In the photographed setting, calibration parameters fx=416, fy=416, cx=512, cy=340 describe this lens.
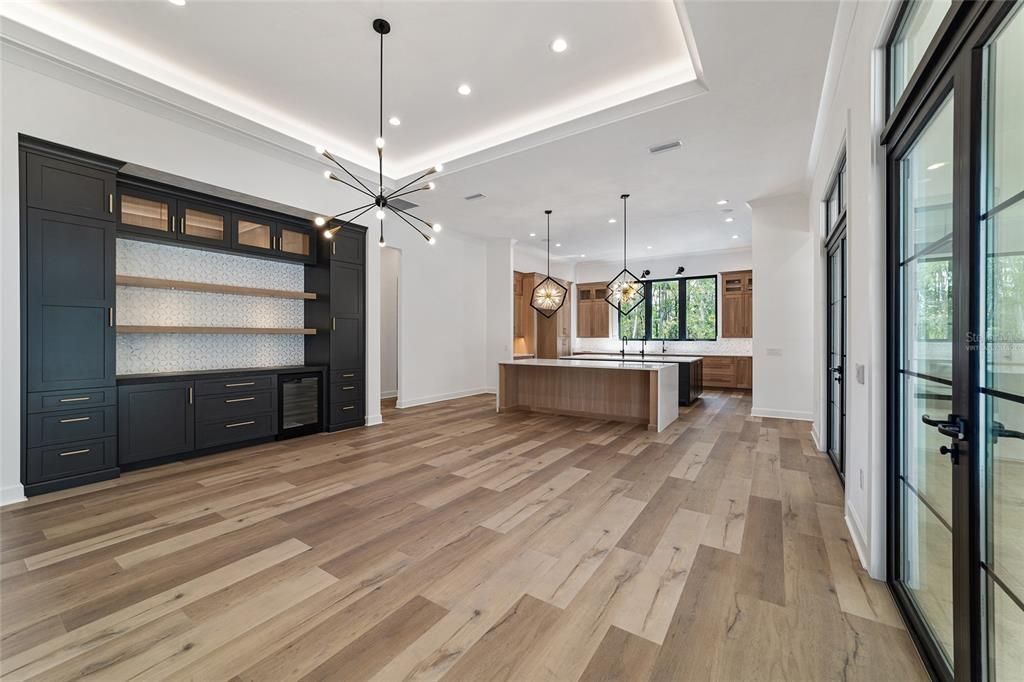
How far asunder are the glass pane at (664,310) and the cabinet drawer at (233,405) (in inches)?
357

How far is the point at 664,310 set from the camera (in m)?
10.9

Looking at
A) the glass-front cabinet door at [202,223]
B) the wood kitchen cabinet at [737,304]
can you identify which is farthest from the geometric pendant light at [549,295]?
the wood kitchen cabinet at [737,304]

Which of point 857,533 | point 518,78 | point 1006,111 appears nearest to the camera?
point 1006,111

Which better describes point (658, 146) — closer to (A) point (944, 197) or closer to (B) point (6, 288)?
(A) point (944, 197)

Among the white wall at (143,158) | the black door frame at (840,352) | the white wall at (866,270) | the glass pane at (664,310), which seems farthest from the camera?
the glass pane at (664,310)

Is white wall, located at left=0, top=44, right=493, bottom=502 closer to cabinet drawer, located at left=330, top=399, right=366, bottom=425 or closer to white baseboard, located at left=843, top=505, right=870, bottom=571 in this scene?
cabinet drawer, located at left=330, top=399, right=366, bottom=425

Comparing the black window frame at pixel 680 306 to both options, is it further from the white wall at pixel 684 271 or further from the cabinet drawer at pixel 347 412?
the cabinet drawer at pixel 347 412

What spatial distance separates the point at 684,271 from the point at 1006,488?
10043 mm

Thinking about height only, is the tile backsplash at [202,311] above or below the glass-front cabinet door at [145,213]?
below

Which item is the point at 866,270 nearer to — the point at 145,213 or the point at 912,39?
the point at 912,39

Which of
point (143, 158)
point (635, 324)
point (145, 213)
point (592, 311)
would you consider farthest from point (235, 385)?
point (635, 324)

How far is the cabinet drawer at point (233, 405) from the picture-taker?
4.30m

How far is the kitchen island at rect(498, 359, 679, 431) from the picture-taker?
18.1 feet

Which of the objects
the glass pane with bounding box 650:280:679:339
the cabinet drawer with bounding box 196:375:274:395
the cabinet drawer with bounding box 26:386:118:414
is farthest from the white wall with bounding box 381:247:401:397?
the glass pane with bounding box 650:280:679:339
